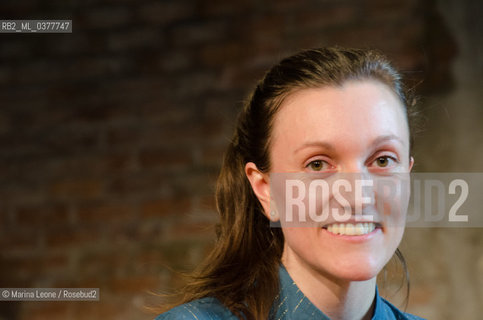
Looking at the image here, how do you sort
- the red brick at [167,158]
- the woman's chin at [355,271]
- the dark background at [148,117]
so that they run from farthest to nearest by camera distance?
the red brick at [167,158] < the dark background at [148,117] < the woman's chin at [355,271]

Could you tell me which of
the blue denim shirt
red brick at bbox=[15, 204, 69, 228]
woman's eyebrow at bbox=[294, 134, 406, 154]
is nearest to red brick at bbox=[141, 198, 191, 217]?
red brick at bbox=[15, 204, 69, 228]

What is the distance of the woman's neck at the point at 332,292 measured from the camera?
1009 mm

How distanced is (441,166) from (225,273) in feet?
3.00

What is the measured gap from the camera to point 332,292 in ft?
3.31

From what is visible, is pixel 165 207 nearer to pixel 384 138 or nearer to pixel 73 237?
pixel 73 237

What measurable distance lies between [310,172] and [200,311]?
0.30 metres

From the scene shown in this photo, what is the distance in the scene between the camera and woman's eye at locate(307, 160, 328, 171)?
3.16ft

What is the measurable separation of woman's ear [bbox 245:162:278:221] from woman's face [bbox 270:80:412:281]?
7 centimetres

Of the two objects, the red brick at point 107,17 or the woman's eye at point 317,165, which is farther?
the red brick at point 107,17

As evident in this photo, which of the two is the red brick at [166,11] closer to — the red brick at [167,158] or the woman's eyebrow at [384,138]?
the red brick at [167,158]

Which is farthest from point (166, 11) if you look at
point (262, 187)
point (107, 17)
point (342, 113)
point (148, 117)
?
point (342, 113)

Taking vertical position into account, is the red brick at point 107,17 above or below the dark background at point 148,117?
above

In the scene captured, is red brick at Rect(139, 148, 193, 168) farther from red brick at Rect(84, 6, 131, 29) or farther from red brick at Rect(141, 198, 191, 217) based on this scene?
red brick at Rect(84, 6, 131, 29)

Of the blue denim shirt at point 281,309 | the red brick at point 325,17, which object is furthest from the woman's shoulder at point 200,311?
the red brick at point 325,17
